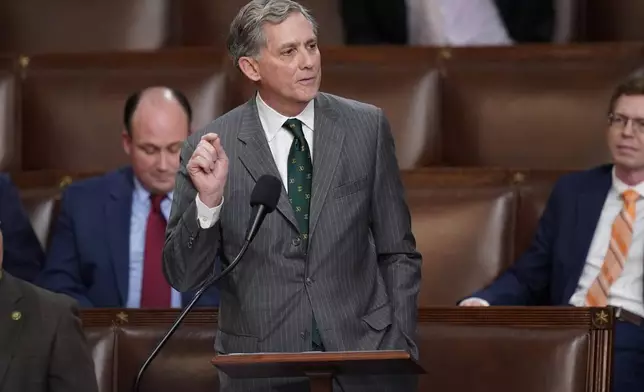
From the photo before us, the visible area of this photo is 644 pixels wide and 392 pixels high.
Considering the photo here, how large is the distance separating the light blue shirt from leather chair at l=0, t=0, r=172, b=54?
77 cm

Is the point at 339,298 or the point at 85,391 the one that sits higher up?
the point at 339,298

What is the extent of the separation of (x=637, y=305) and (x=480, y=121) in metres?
0.70

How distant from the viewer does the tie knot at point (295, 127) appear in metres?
1.79

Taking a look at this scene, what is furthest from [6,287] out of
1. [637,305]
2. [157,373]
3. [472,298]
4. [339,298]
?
[637,305]

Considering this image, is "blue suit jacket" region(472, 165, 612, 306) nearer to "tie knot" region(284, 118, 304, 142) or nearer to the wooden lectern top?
"tie knot" region(284, 118, 304, 142)

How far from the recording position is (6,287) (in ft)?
6.26

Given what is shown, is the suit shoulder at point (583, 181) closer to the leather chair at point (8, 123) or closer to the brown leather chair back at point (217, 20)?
the brown leather chair back at point (217, 20)

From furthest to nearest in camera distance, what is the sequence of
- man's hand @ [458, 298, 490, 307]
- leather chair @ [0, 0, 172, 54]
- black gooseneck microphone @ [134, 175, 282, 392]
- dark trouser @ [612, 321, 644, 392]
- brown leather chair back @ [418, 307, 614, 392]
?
leather chair @ [0, 0, 172, 54]
man's hand @ [458, 298, 490, 307]
dark trouser @ [612, 321, 644, 392]
brown leather chair back @ [418, 307, 614, 392]
black gooseneck microphone @ [134, 175, 282, 392]

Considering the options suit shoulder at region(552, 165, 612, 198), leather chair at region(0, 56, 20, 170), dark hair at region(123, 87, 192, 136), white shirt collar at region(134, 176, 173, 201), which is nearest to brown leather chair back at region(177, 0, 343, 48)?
leather chair at region(0, 56, 20, 170)

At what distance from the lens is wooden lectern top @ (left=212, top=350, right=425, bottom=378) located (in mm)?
1450

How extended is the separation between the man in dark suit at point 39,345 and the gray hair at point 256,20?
444mm

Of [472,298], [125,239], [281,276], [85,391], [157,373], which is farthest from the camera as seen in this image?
[125,239]

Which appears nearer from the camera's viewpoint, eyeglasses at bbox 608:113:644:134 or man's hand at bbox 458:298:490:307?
man's hand at bbox 458:298:490:307

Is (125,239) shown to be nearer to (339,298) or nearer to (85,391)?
(85,391)
